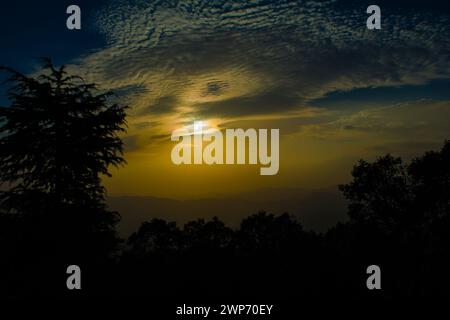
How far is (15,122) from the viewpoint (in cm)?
1714

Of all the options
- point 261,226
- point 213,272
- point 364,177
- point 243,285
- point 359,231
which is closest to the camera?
point 243,285

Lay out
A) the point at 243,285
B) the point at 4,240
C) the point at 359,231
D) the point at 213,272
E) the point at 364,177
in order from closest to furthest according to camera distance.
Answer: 1. the point at 243,285
2. the point at 213,272
3. the point at 4,240
4. the point at 359,231
5. the point at 364,177

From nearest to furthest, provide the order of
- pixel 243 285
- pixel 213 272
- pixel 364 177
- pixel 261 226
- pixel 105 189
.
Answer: pixel 243 285
pixel 213 272
pixel 105 189
pixel 364 177
pixel 261 226

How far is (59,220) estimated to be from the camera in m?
17.1

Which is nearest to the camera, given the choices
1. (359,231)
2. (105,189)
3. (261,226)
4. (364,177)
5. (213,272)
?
(213,272)

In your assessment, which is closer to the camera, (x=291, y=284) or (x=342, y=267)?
(x=291, y=284)

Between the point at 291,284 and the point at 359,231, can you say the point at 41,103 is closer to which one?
the point at 291,284

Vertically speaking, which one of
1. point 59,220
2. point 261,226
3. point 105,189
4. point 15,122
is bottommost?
point 261,226
